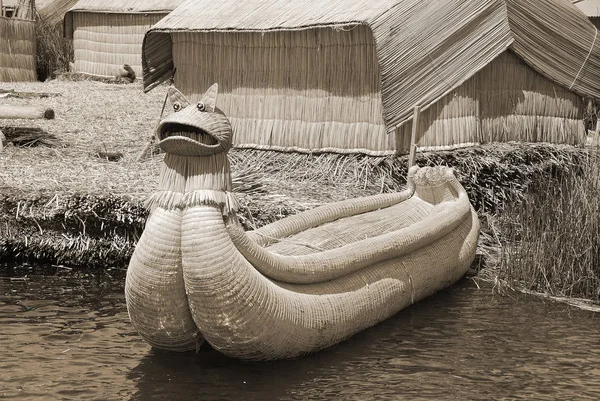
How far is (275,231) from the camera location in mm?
6992

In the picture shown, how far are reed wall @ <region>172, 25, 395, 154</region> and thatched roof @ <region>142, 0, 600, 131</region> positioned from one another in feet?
0.72

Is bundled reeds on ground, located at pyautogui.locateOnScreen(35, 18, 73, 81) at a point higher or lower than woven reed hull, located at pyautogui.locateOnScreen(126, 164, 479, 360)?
higher

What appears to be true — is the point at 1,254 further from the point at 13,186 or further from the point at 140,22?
the point at 140,22

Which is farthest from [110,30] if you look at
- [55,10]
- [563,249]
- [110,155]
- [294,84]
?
[563,249]

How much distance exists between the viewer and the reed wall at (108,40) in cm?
1817

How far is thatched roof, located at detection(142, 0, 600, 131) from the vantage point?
915cm

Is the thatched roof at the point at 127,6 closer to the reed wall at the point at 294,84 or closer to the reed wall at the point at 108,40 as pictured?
the reed wall at the point at 108,40

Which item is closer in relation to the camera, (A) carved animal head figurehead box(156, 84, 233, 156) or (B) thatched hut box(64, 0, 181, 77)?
(A) carved animal head figurehead box(156, 84, 233, 156)

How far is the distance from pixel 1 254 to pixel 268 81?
3.14 m

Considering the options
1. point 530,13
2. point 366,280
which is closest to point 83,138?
point 530,13

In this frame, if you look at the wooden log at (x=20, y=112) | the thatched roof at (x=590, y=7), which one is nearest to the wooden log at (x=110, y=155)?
the wooden log at (x=20, y=112)

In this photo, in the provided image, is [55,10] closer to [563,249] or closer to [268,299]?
[563,249]

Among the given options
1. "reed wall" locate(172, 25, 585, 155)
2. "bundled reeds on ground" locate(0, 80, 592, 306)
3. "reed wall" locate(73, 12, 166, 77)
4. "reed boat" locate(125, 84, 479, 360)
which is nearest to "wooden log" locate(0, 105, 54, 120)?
"bundled reeds on ground" locate(0, 80, 592, 306)

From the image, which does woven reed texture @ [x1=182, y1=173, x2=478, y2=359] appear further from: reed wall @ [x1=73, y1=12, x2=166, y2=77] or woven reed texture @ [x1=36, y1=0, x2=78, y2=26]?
woven reed texture @ [x1=36, y1=0, x2=78, y2=26]
